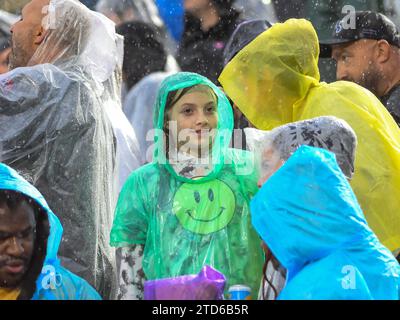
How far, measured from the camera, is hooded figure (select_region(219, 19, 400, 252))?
6637 millimetres

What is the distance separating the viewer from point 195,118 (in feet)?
21.9

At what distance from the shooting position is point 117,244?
6.34m

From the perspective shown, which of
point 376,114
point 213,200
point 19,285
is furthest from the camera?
point 376,114

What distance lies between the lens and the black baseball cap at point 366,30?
787cm

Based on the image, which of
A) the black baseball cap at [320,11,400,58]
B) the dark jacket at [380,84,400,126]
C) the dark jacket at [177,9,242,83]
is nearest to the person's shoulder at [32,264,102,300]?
the dark jacket at [380,84,400,126]

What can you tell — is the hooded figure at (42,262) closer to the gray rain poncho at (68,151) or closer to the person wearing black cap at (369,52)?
the gray rain poncho at (68,151)

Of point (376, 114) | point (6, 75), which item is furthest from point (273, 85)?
point (6, 75)

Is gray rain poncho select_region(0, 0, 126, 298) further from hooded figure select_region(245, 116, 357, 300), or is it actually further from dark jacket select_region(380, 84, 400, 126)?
dark jacket select_region(380, 84, 400, 126)

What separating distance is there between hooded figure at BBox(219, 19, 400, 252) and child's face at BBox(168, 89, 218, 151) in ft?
1.64

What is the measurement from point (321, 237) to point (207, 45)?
3.87 meters

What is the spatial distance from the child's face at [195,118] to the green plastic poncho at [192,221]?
0.14m

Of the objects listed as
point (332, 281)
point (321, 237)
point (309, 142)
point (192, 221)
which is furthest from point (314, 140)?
point (332, 281)
